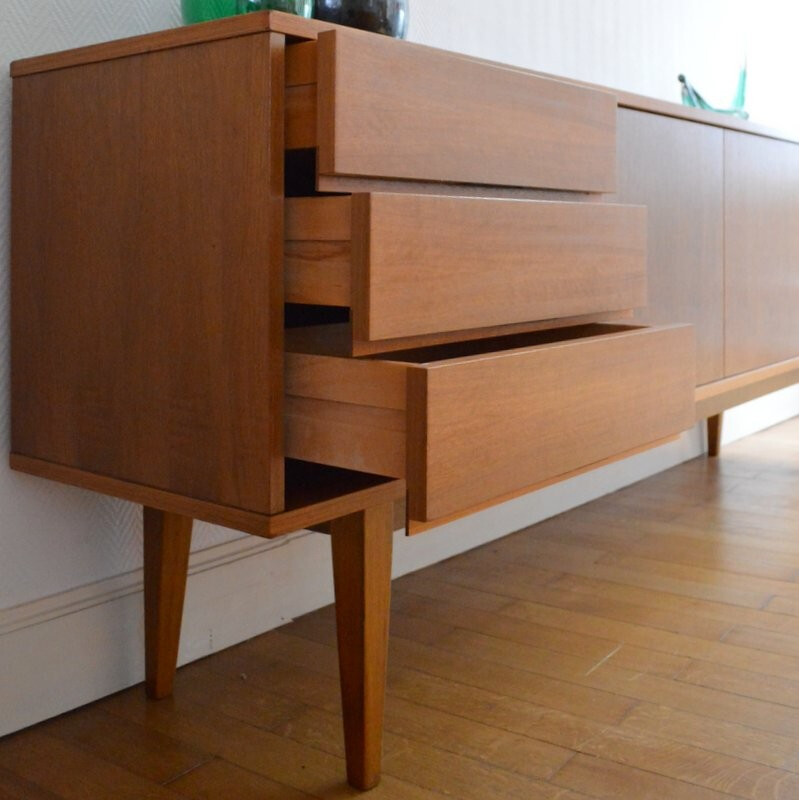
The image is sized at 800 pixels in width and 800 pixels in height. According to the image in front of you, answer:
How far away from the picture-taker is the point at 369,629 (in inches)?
45.0

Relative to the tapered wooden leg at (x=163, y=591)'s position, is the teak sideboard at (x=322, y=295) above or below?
above

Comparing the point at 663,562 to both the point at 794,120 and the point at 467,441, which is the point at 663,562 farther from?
the point at 794,120

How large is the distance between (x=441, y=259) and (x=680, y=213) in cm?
98

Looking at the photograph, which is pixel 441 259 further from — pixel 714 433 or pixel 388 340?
pixel 714 433

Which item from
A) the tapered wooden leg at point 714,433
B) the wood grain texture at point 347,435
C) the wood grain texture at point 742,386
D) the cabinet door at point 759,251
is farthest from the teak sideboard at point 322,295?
the tapered wooden leg at point 714,433

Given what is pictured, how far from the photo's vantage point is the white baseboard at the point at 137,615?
130 centimetres

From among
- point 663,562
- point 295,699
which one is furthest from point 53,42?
point 663,562

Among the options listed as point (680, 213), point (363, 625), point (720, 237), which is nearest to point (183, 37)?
point (363, 625)

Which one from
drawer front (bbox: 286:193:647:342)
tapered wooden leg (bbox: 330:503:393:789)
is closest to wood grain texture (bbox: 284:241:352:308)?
drawer front (bbox: 286:193:647:342)

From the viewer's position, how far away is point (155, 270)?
1076 mm

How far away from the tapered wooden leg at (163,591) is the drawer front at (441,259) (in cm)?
45

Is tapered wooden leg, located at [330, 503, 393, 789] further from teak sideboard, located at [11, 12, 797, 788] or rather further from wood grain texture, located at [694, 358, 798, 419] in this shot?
wood grain texture, located at [694, 358, 798, 419]

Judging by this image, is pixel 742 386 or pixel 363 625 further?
pixel 742 386

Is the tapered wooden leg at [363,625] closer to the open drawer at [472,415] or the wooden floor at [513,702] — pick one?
the wooden floor at [513,702]
